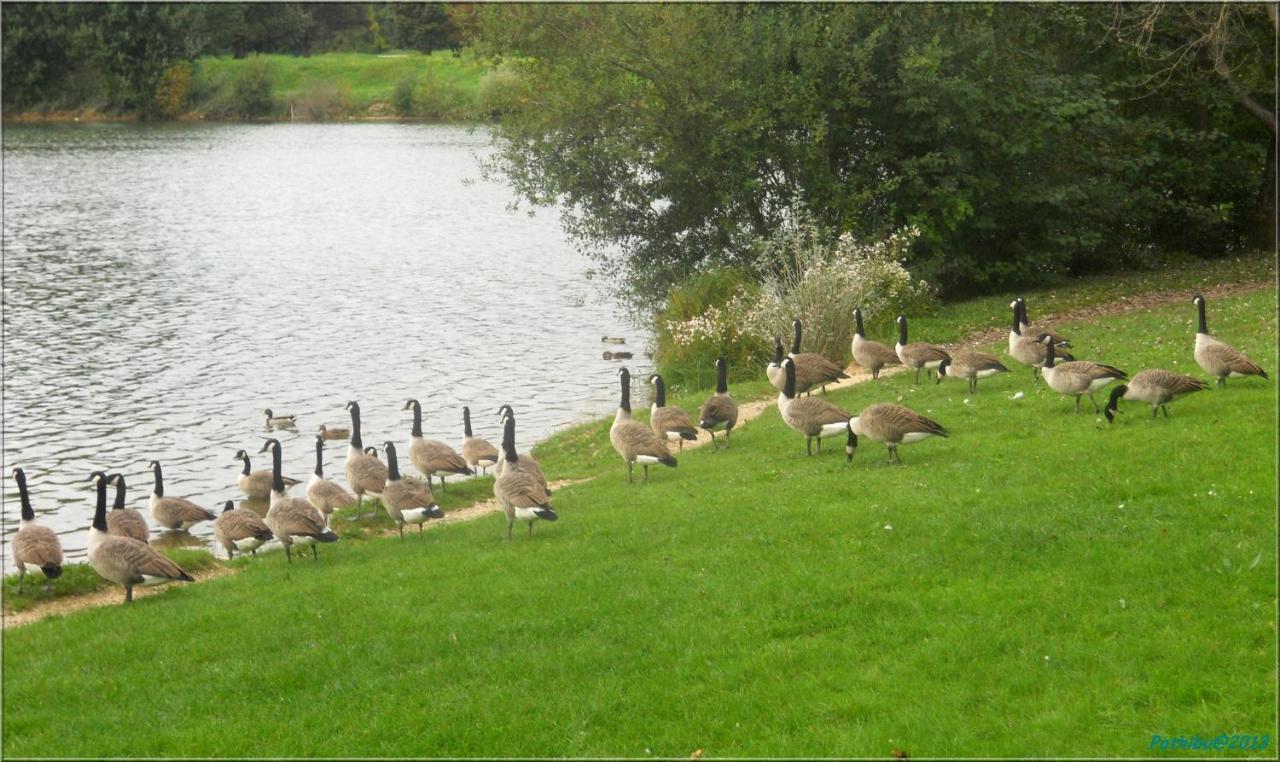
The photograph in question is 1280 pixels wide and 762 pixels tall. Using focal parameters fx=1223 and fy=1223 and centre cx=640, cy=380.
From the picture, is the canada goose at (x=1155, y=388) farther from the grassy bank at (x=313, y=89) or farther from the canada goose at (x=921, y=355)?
the grassy bank at (x=313, y=89)

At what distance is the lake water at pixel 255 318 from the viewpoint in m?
30.6

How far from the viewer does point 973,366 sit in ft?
74.2

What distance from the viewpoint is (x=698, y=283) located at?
120 ft

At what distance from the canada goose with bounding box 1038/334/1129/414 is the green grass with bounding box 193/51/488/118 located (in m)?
118

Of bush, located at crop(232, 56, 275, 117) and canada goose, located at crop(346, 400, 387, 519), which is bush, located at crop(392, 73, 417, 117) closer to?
bush, located at crop(232, 56, 275, 117)

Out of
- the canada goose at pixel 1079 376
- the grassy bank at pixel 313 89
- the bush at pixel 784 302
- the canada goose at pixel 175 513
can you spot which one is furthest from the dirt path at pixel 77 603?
the grassy bank at pixel 313 89

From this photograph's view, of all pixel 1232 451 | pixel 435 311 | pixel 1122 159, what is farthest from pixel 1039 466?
pixel 435 311

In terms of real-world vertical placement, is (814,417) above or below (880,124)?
below

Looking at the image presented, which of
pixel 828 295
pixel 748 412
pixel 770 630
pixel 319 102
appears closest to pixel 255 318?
pixel 828 295

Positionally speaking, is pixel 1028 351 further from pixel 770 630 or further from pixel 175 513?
pixel 175 513

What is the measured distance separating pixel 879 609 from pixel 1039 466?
5128mm

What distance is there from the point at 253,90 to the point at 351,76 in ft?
39.0

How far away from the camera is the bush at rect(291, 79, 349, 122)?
13738 centimetres

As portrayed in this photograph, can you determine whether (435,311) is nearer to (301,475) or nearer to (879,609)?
(301,475)
